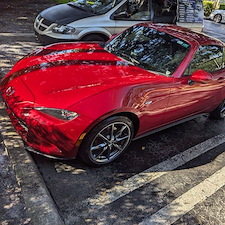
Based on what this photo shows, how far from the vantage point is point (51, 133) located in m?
2.77

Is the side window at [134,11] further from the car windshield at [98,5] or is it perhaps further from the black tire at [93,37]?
the black tire at [93,37]

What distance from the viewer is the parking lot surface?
2.70 m

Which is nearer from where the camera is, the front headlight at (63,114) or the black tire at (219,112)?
the front headlight at (63,114)

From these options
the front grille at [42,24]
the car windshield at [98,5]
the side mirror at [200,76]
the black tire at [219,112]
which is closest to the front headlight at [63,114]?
the side mirror at [200,76]

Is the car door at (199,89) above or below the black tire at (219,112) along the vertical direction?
above

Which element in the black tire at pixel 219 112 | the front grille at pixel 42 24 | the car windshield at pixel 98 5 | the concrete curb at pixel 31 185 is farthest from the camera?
the car windshield at pixel 98 5

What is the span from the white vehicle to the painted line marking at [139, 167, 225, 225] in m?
4.29

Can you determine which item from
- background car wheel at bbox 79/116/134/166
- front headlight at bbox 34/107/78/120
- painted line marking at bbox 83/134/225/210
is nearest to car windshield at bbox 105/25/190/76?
background car wheel at bbox 79/116/134/166

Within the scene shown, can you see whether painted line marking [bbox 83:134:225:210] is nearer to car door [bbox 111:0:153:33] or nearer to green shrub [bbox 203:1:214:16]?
car door [bbox 111:0:153:33]

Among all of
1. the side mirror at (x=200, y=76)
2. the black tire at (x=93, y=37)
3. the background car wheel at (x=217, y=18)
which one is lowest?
the background car wheel at (x=217, y=18)

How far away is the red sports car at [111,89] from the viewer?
9.15 feet

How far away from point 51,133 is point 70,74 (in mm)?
884

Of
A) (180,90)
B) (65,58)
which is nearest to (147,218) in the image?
(180,90)

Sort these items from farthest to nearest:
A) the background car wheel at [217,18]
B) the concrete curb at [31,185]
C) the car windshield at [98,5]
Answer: the background car wheel at [217,18]
the car windshield at [98,5]
the concrete curb at [31,185]
